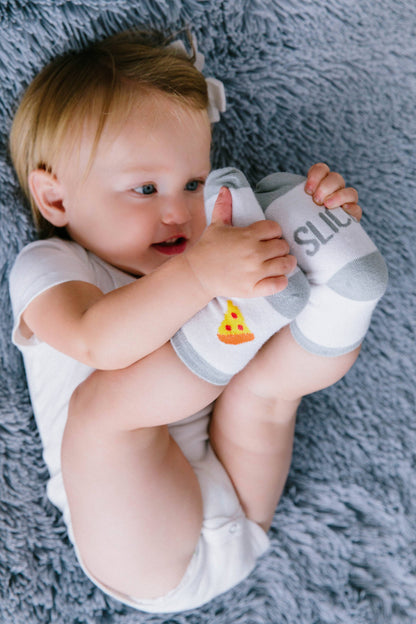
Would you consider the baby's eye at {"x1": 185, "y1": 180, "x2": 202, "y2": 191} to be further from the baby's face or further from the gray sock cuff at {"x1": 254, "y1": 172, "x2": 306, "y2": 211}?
the gray sock cuff at {"x1": 254, "y1": 172, "x2": 306, "y2": 211}

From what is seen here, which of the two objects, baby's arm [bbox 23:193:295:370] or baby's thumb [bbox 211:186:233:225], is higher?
baby's thumb [bbox 211:186:233:225]

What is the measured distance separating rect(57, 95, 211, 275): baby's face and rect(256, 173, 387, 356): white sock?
0.70 ft

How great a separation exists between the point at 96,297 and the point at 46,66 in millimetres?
424

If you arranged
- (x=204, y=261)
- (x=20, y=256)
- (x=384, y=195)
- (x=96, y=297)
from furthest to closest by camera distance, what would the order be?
(x=384, y=195) → (x=20, y=256) → (x=96, y=297) → (x=204, y=261)

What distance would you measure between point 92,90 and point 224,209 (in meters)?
0.36

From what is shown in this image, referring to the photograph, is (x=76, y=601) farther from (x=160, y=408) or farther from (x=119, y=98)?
(x=119, y=98)

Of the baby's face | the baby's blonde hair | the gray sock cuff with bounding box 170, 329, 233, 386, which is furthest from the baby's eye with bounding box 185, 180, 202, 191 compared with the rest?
the gray sock cuff with bounding box 170, 329, 233, 386

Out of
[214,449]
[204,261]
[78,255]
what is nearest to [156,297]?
[204,261]

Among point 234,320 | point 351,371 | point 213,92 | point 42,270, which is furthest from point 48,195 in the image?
point 351,371

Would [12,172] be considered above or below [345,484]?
above

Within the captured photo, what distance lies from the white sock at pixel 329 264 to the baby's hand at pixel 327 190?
0.01 m

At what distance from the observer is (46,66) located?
1.16 m

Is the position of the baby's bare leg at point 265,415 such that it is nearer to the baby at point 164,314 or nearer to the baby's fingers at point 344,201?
the baby at point 164,314

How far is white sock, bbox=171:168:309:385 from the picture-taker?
33.0 inches
